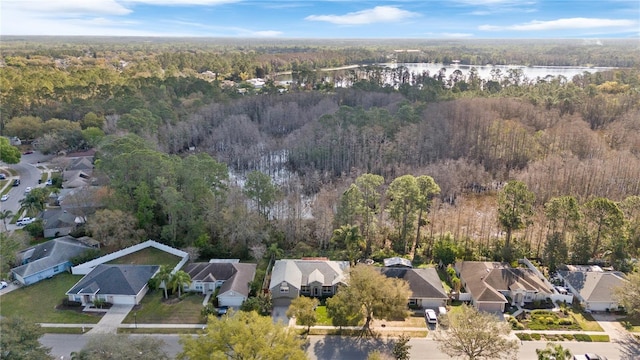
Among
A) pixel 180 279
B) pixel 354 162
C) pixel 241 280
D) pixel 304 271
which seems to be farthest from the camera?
pixel 354 162

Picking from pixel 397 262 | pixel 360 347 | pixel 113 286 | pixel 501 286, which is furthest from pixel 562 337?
pixel 113 286

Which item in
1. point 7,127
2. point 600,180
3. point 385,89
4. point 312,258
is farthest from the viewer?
point 385,89

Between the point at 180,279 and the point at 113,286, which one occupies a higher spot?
the point at 180,279

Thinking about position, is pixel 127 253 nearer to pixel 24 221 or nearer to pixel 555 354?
pixel 24 221

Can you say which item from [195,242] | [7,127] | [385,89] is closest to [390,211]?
[195,242]

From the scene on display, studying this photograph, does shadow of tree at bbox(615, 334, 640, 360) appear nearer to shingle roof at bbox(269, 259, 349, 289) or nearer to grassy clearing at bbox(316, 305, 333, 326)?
grassy clearing at bbox(316, 305, 333, 326)

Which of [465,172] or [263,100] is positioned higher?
[263,100]

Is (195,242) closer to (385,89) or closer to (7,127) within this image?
(7,127)

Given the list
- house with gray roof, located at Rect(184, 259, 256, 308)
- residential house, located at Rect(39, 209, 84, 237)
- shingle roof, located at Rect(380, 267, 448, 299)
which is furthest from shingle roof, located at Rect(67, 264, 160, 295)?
shingle roof, located at Rect(380, 267, 448, 299)
